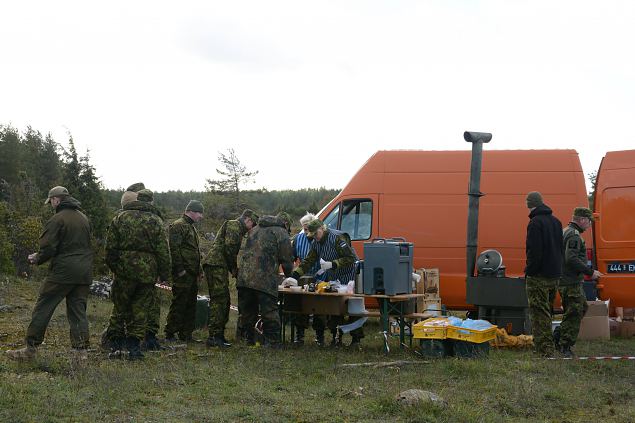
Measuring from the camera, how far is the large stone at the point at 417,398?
593cm

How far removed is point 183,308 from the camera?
31.0ft

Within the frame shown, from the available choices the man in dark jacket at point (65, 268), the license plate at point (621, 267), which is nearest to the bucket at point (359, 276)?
the man in dark jacket at point (65, 268)

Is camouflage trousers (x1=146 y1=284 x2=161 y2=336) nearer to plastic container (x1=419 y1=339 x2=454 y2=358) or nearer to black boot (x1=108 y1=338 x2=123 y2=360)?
black boot (x1=108 y1=338 x2=123 y2=360)

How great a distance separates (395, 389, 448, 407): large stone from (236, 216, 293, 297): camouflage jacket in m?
3.29

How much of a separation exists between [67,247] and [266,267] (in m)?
2.43

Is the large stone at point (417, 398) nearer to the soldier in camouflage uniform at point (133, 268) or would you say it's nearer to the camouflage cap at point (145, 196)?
the soldier in camouflage uniform at point (133, 268)

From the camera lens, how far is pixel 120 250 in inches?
315

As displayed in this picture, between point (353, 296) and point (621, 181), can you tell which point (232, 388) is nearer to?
point (353, 296)

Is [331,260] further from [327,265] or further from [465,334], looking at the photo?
[465,334]

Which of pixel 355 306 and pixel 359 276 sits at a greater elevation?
pixel 359 276

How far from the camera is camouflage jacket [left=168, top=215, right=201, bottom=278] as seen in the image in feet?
30.4

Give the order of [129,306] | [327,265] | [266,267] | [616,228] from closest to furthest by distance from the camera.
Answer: [129,306]
[266,267]
[327,265]
[616,228]

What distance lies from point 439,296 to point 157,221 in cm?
544

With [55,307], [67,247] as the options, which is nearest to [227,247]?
[67,247]
